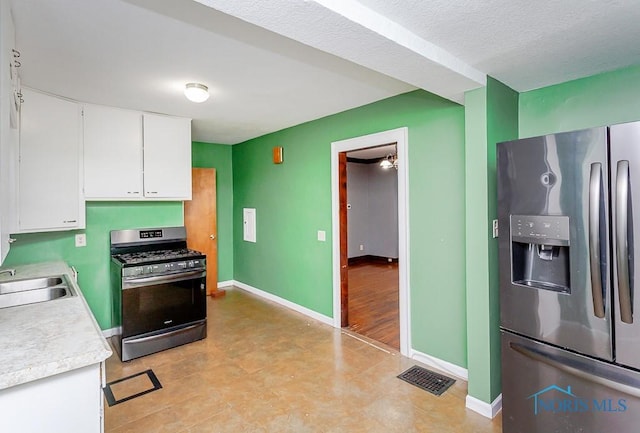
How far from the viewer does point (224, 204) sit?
5.60 m

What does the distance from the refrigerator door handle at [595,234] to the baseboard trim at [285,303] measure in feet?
8.87

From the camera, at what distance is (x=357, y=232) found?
7602 mm

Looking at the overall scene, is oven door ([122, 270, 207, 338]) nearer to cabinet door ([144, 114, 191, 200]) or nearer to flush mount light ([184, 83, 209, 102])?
cabinet door ([144, 114, 191, 200])

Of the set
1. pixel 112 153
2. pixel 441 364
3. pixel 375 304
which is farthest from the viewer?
pixel 375 304

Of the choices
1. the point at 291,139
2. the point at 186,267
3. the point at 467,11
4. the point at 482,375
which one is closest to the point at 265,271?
the point at 186,267

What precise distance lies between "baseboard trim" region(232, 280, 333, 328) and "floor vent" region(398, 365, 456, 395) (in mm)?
1257

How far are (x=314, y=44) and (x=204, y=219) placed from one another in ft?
13.2

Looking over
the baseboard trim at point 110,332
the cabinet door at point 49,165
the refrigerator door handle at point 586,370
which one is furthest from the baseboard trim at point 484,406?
the cabinet door at point 49,165

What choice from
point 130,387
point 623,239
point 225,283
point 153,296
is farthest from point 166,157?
point 623,239

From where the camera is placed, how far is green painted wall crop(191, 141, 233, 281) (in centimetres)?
549

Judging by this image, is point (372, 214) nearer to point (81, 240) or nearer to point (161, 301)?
point (161, 301)

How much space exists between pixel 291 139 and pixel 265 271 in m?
1.97

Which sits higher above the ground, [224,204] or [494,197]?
[224,204]

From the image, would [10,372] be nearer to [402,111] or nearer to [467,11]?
[467,11]
